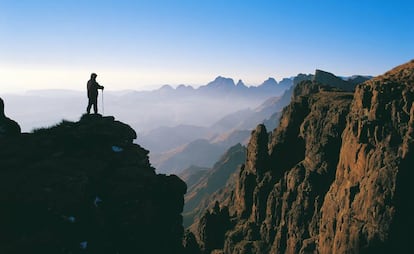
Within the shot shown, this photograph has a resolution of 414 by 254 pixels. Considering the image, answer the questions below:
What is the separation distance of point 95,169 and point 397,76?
264 feet

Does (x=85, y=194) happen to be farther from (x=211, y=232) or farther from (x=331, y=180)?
(x=211, y=232)

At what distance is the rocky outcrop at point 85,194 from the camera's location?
29.8 meters

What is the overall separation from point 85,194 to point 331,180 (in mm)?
78761

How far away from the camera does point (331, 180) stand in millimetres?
100250

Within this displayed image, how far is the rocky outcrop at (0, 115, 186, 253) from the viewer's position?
97.9 ft

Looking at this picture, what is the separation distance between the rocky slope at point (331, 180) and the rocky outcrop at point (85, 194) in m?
52.5

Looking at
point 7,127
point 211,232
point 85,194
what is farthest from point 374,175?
point 7,127

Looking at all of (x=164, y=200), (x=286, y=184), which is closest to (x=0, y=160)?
(x=164, y=200)

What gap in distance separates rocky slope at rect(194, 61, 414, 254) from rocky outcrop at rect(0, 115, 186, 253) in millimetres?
52454

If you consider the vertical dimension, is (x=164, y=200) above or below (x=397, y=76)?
below

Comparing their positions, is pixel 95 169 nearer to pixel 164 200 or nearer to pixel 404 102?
pixel 164 200

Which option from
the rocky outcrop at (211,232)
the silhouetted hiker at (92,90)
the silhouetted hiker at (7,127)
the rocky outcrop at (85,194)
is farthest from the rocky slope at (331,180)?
the silhouetted hiker at (7,127)

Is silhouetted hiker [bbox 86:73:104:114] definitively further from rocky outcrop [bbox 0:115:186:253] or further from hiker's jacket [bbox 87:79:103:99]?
rocky outcrop [bbox 0:115:186:253]

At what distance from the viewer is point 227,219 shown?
119 m
